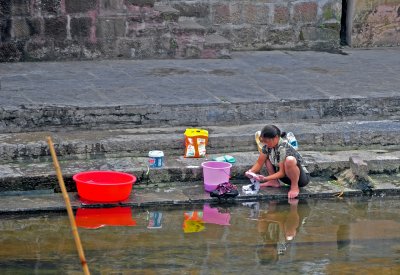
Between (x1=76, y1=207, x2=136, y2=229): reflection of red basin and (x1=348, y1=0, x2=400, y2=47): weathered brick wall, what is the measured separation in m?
6.16

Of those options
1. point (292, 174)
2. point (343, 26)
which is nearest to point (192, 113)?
point (292, 174)

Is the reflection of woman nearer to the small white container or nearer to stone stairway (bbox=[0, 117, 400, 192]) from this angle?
stone stairway (bbox=[0, 117, 400, 192])

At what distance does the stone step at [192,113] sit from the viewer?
950cm

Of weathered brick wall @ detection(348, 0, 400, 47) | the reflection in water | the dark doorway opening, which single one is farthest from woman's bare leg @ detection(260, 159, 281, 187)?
the dark doorway opening

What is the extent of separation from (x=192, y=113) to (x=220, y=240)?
254 centimetres

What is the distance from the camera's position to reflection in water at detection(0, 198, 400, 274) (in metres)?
7.02

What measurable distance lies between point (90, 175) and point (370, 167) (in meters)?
2.80

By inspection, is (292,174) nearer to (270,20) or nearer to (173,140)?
(173,140)

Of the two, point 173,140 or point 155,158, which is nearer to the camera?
point 155,158

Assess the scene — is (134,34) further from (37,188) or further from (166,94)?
(37,188)

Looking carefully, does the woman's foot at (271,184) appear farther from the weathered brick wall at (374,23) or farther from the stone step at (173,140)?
the weathered brick wall at (374,23)

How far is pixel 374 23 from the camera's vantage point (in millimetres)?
13461

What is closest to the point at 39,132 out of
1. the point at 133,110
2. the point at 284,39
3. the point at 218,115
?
the point at 133,110

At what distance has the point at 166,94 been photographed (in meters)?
10.3
